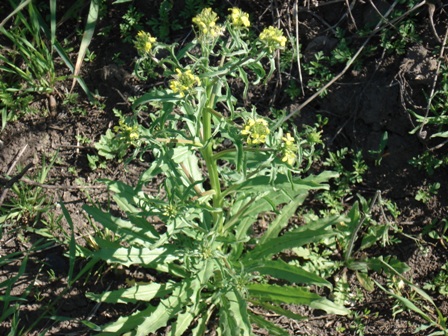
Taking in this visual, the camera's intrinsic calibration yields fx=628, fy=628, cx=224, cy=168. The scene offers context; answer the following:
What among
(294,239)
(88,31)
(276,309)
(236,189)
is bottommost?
(276,309)

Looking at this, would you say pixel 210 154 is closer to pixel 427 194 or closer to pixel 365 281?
pixel 365 281

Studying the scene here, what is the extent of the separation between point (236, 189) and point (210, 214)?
36cm

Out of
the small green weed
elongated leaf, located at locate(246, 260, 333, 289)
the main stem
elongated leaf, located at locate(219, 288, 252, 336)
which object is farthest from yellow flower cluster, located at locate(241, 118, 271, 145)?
the small green weed

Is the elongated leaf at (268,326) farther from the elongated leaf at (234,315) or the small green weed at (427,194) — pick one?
the small green weed at (427,194)

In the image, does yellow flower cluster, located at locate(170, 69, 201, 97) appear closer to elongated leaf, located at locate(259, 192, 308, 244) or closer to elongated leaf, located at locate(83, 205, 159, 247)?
elongated leaf, located at locate(83, 205, 159, 247)

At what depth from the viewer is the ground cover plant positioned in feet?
10.9


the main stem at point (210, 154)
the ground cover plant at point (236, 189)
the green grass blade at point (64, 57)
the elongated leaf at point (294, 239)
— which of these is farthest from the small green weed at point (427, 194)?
the green grass blade at point (64, 57)

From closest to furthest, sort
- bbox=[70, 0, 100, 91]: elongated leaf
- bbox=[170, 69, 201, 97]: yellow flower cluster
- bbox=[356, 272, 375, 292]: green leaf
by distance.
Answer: bbox=[170, 69, 201, 97]: yellow flower cluster < bbox=[356, 272, 375, 292]: green leaf < bbox=[70, 0, 100, 91]: elongated leaf

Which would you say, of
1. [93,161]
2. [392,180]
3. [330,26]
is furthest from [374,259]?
[93,161]

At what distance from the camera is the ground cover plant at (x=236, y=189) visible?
3.33 m

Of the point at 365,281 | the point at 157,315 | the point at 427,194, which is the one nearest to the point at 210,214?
the point at 157,315

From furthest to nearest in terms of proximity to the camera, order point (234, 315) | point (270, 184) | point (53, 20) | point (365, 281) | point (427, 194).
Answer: point (53, 20) < point (427, 194) < point (365, 281) < point (234, 315) < point (270, 184)

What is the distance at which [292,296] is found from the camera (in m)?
3.24

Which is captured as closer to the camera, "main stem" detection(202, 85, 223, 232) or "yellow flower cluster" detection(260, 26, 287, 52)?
"yellow flower cluster" detection(260, 26, 287, 52)
